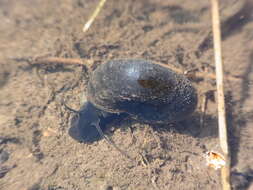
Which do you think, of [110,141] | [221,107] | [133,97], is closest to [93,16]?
[133,97]

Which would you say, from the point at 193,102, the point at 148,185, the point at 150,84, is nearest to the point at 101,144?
the point at 148,185

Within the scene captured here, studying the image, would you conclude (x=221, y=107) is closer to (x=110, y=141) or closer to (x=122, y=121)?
(x=122, y=121)

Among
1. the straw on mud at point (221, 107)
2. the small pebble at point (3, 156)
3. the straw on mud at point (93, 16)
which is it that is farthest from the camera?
the straw on mud at point (93, 16)

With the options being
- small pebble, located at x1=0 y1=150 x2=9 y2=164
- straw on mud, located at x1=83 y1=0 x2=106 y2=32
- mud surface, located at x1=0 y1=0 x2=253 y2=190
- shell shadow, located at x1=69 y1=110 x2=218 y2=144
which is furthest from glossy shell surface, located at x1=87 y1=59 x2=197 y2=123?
small pebble, located at x1=0 y1=150 x2=9 y2=164

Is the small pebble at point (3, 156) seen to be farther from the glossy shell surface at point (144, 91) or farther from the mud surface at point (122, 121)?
the glossy shell surface at point (144, 91)

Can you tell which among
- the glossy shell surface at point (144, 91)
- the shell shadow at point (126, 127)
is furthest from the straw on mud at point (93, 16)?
the shell shadow at point (126, 127)

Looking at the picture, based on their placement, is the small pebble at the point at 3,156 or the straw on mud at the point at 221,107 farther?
the small pebble at the point at 3,156

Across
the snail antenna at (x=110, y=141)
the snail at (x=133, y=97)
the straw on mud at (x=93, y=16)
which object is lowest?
the snail antenna at (x=110, y=141)

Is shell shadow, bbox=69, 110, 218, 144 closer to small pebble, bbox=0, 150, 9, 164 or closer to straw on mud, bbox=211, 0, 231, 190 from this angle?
straw on mud, bbox=211, 0, 231, 190
